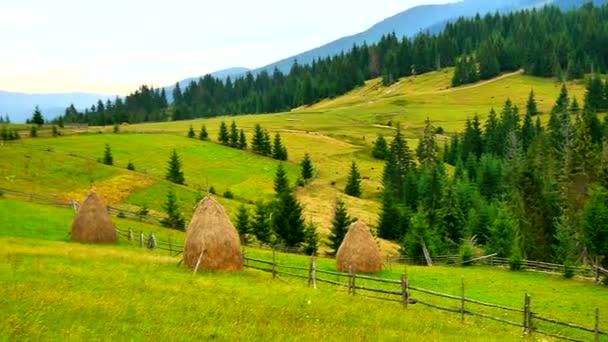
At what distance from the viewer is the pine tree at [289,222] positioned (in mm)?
54156

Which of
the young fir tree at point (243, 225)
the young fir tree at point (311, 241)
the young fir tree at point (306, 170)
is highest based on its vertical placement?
the young fir tree at point (306, 170)

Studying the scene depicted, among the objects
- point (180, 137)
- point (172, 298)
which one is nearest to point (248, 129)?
point (180, 137)

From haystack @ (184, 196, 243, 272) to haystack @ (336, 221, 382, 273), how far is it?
10460 millimetres

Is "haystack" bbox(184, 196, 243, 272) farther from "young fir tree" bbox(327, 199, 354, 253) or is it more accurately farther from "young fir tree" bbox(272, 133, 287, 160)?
"young fir tree" bbox(272, 133, 287, 160)

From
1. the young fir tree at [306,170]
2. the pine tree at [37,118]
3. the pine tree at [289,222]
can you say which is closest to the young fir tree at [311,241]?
the pine tree at [289,222]

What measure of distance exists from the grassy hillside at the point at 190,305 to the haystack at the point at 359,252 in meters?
3.87

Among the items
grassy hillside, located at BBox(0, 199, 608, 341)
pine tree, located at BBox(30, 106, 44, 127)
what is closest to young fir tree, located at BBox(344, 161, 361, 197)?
grassy hillside, located at BBox(0, 199, 608, 341)

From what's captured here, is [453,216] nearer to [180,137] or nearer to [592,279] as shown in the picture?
[592,279]

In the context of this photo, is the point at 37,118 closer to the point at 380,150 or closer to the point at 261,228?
the point at 380,150

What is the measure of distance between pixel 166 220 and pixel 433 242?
25.1 metres

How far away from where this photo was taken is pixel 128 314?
611 inches

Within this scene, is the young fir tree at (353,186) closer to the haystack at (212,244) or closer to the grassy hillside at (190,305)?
the grassy hillside at (190,305)

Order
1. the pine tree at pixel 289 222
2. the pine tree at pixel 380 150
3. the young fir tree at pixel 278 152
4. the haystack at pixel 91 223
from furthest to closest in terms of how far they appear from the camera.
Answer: the pine tree at pixel 380 150, the young fir tree at pixel 278 152, the pine tree at pixel 289 222, the haystack at pixel 91 223

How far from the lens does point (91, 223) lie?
3781cm
